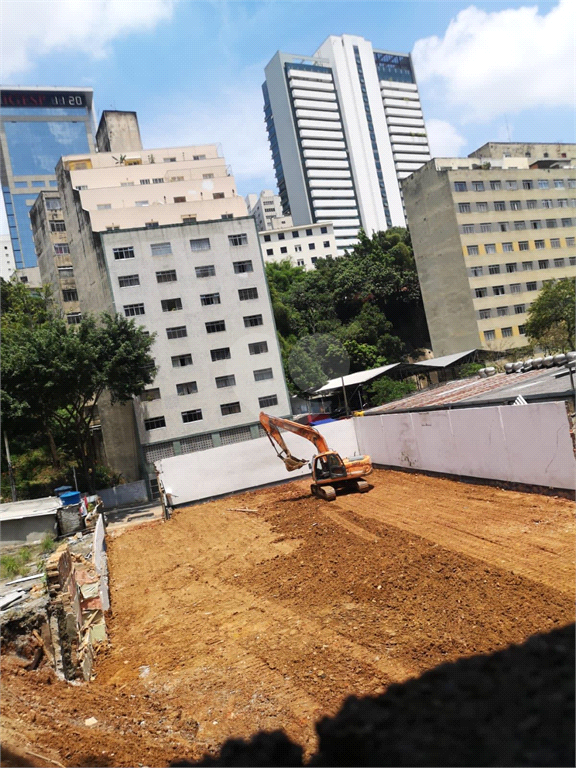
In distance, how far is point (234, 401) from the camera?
39094mm

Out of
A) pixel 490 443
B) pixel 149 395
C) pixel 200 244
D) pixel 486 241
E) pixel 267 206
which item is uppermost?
pixel 267 206

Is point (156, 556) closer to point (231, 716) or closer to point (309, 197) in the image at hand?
point (231, 716)

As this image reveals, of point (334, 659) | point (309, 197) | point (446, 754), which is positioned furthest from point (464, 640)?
point (309, 197)

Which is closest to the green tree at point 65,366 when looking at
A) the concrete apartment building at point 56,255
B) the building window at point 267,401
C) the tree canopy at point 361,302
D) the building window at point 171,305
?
the building window at point 171,305

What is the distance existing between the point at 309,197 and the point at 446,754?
372 ft

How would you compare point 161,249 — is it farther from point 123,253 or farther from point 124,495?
point 124,495

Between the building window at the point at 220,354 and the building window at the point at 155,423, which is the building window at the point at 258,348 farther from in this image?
the building window at the point at 155,423

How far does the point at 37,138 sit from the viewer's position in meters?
98.1

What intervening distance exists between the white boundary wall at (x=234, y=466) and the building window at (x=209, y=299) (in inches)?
679

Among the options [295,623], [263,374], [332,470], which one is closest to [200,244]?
[263,374]

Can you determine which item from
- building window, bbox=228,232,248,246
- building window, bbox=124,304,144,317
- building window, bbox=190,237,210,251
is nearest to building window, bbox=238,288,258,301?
building window, bbox=228,232,248,246

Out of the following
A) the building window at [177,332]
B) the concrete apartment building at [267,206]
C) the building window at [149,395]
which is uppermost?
the concrete apartment building at [267,206]

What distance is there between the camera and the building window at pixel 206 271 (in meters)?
39.9

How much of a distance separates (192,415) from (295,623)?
30235 millimetres
